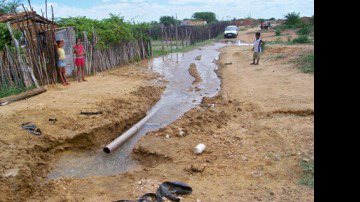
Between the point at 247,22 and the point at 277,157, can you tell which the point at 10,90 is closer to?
the point at 277,157

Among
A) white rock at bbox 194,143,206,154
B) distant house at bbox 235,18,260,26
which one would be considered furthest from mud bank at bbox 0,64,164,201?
distant house at bbox 235,18,260,26

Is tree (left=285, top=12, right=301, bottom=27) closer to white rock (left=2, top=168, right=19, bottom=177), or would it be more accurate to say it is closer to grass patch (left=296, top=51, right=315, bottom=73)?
grass patch (left=296, top=51, right=315, bottom=73)

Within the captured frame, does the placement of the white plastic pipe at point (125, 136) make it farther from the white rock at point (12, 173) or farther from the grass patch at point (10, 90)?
the grass patch at point (10, 90)

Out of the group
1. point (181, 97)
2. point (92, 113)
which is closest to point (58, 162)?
point (92, 113)

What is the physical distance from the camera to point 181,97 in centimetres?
1098

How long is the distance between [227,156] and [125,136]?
2455 millimetres

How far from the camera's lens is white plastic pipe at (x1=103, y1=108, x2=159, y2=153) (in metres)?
6.66

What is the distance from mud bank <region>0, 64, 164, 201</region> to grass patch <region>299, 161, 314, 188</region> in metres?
4.04

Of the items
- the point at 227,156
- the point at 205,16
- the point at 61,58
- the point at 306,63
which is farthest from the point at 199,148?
the point at 205,16

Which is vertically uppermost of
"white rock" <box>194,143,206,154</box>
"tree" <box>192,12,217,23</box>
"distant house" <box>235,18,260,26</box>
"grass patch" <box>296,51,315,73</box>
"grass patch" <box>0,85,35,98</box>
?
"tree" <box>192,12,217,23</box>

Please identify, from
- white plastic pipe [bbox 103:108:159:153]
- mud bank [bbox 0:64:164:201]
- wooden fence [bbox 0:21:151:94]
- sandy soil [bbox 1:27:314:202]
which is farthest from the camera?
wooden fence [bbox 0:21:151:94]

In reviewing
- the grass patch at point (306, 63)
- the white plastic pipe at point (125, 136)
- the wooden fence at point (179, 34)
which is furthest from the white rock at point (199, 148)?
the wooden fence at point (179, 34)

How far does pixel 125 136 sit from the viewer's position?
23.9 feet
